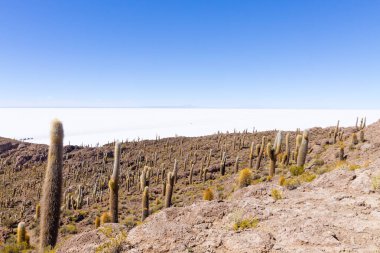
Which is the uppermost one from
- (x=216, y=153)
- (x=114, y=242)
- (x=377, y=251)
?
(x=377, y=251)

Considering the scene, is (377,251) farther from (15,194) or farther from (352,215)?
(15,194)

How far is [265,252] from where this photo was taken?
429cm

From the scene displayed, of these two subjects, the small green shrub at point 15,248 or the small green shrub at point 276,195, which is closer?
the small green shrub at point 276,195

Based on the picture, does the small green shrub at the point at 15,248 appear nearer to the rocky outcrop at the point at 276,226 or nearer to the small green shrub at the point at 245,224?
the rocky outcrop at the point at 276,226

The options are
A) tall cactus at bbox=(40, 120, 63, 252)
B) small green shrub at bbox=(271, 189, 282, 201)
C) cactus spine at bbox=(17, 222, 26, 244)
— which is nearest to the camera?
small green shrub at bbox=(271, 189, 282, 201)

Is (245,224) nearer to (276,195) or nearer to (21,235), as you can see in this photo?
(276,195)

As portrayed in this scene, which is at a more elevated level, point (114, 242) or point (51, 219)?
point (114, 242)

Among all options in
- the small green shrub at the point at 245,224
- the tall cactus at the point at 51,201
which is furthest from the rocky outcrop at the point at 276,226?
the tall cactus at the point at 51,201

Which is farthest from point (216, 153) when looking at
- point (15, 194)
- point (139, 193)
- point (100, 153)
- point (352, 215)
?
point (352, 215)

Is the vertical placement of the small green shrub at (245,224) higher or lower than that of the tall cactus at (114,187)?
higher

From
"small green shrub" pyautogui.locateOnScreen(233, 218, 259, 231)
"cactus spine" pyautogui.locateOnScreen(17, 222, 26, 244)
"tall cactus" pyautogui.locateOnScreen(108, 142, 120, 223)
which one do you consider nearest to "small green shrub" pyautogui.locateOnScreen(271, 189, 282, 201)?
"small green shrub" pyautogui.locateOnScreen(233, 218, 259, 231)

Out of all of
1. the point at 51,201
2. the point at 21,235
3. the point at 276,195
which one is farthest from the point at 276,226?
the point at 21,235

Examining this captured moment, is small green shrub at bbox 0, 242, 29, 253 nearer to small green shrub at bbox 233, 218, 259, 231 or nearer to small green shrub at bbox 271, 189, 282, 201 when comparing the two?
small green shrub at bbox 271, 189, 282, 201

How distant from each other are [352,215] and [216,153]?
144 feet
